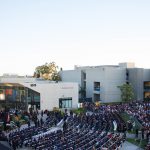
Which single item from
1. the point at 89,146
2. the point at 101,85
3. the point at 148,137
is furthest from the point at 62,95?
the point at 89,146

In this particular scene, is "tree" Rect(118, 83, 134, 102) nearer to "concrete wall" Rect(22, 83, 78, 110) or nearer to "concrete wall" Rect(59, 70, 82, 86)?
"concrete wall" Rect(22, 83, 78, 110)

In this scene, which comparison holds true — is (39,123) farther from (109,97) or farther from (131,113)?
(109,97)

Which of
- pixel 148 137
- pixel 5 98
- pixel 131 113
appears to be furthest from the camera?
pixel 5 98

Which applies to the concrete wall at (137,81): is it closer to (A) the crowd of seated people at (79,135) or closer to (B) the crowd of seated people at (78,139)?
(A) the crowd of seated people at (79,135)

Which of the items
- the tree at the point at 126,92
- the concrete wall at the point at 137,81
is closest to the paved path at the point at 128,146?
the tree at the point at 126,92

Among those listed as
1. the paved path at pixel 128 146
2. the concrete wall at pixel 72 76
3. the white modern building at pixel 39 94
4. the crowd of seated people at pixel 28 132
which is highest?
the concrete wall at pixel 72 76

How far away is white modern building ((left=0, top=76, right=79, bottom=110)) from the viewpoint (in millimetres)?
62625

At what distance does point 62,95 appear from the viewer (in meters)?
67.1

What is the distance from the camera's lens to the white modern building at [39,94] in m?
62.6

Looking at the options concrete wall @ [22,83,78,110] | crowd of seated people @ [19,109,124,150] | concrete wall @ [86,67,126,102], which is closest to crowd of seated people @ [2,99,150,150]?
crowd of seated people @ [19,109,124,150]

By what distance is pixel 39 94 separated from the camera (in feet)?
208

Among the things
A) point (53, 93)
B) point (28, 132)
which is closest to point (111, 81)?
point (53, 93)

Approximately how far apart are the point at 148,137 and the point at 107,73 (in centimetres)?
4713

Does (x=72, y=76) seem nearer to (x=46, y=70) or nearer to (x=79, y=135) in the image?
(x=46, y=70)
